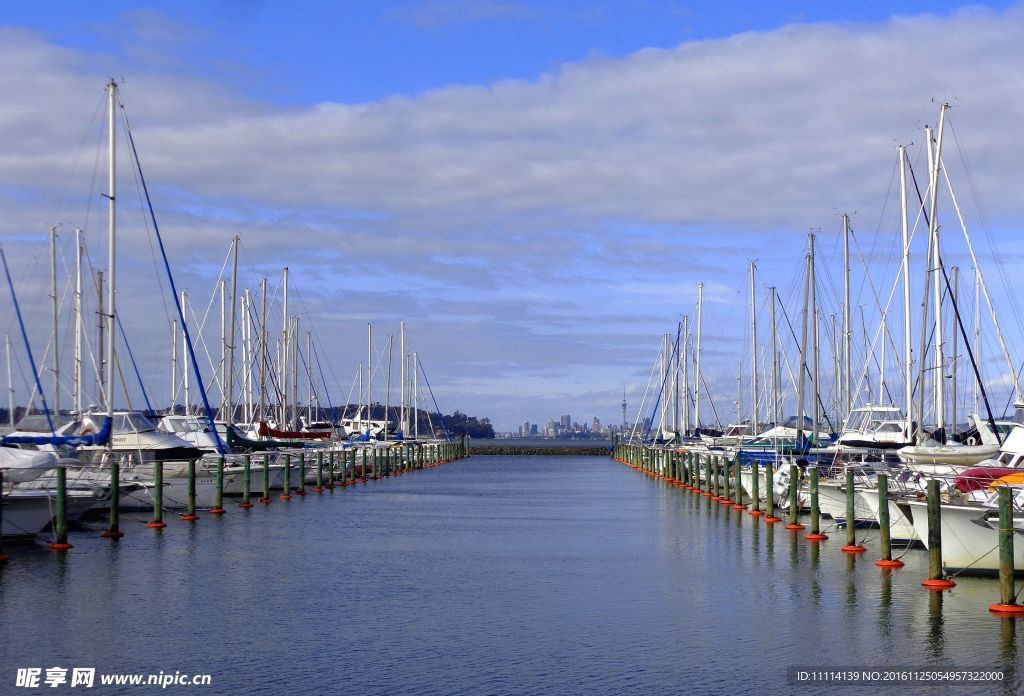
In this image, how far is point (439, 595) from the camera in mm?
27688

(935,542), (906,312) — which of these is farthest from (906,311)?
(935,542)

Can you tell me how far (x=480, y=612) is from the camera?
83.5 ft

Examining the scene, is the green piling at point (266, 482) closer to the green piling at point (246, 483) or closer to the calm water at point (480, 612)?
the green piling at point (246, 483)

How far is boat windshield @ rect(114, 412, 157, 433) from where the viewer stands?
47.7m

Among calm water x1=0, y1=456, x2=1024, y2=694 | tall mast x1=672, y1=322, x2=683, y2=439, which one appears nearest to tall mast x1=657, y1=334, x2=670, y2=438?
tall mast x1=672, y1=322, x2=683, y2=439

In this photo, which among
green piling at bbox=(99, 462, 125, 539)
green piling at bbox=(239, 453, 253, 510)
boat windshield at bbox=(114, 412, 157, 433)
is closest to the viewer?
green piling at bbox=(99, 462, 125, 539)

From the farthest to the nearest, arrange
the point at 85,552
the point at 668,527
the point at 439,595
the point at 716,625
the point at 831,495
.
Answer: the point at 668,527, the point at 831,495, the point at 85,552, the point at 439,595, the point at 716,625

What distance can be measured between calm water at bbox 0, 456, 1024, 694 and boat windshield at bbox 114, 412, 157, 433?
251 inches

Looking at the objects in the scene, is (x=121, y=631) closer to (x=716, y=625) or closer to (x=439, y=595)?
(x=439, y=595)

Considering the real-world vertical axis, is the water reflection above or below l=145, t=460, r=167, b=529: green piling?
below

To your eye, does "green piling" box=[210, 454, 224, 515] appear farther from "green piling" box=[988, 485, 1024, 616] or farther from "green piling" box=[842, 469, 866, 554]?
"green piling" box=[988, 485, 1024, 616]

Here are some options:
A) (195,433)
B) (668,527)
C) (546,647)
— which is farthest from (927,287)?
(195,433)

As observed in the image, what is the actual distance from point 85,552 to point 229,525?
9.14 meters

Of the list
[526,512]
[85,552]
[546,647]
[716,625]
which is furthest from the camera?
[526,512]
